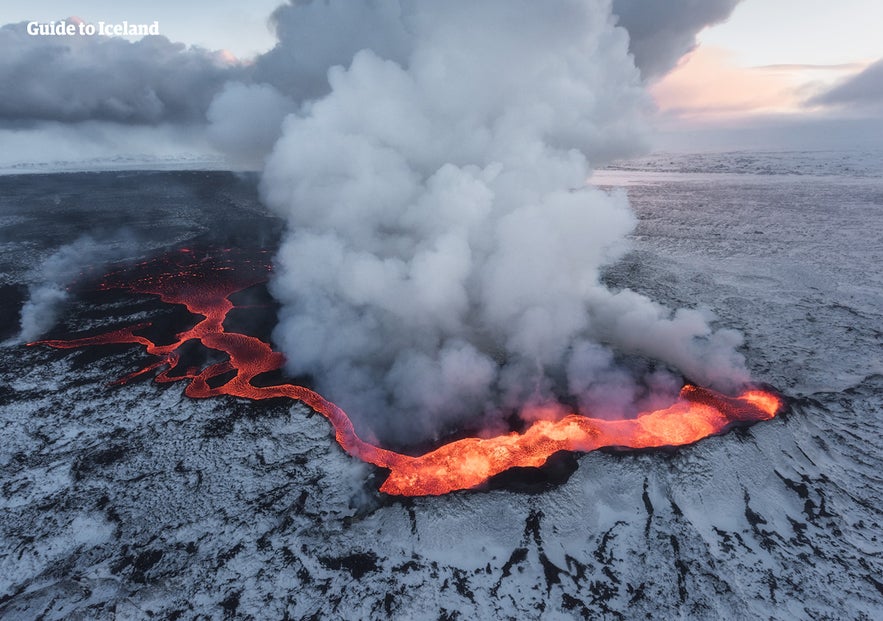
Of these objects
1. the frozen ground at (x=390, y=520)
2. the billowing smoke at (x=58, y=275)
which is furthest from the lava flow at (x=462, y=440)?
the billowing smoke at (x=58, y=275)

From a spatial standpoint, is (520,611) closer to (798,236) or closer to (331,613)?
(331,613)

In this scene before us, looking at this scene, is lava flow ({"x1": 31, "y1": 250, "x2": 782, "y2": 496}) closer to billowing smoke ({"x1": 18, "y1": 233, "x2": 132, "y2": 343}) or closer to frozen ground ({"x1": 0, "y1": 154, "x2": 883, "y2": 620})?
frozen ground ({"x1": 0, "y1": 154, "x2": 883, "y2": 620})

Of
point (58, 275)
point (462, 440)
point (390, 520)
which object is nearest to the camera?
point (390, 520)

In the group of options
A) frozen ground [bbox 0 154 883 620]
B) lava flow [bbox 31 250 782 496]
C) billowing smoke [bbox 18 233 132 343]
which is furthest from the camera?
billowing smoke [bbox 18 233 132 343]

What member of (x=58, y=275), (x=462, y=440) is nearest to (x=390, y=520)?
(x=462, y=440)

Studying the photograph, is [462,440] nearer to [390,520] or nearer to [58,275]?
[390,520]

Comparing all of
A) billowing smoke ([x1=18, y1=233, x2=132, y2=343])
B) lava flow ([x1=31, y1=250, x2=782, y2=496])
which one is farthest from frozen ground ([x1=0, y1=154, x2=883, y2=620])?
billowing smoke ([x1=18, y1=233, x2=132, y2=343])
